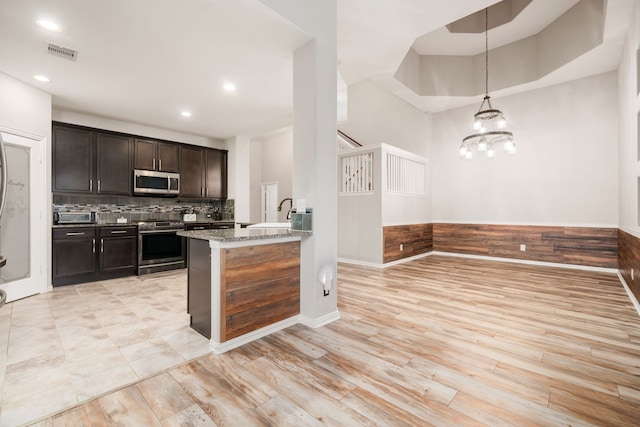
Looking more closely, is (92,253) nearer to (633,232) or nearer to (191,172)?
(191,172)

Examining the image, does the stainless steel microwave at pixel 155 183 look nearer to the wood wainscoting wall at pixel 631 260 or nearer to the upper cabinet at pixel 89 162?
the upper cabinet at pixel 89 162

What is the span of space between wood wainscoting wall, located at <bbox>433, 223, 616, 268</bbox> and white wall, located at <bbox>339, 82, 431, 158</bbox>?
2287 mm

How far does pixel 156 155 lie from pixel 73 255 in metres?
2.25

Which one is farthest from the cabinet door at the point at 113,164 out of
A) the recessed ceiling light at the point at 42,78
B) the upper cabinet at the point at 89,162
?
the recessed ceiling light at the point at 42,78

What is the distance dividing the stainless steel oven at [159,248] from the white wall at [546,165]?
601cm

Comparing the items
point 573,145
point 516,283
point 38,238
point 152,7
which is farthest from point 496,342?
point 38,238

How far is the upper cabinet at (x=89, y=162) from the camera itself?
14.7 ft

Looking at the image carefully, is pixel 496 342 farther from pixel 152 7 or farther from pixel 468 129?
pixel 468 129

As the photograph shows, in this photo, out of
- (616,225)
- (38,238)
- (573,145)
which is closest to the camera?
(38,238)

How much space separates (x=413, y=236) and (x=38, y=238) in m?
Result: 6.47

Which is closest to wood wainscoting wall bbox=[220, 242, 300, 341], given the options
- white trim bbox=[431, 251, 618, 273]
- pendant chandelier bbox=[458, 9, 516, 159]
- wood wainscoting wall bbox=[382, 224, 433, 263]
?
wood wainscoting wall bbox=[382, 224, 433, 263]

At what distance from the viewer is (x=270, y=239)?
259cm

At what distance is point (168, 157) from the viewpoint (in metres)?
5.79

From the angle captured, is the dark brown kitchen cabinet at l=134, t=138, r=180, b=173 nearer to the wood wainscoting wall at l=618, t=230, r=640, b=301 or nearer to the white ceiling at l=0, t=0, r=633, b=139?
the white ceiling at l=0, t=0, r=633, b=139
